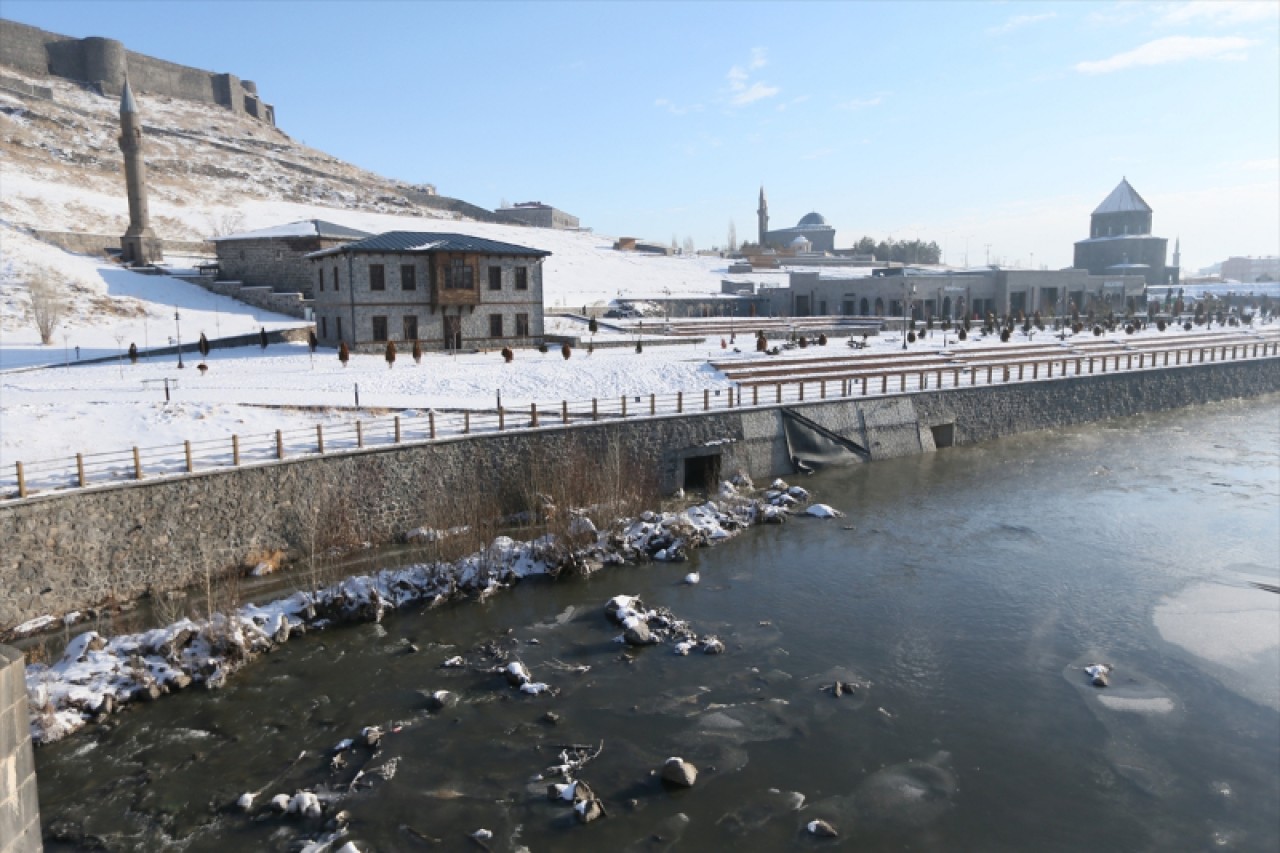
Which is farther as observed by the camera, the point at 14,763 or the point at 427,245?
the point at 427,245

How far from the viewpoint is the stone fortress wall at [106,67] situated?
85.9 metres

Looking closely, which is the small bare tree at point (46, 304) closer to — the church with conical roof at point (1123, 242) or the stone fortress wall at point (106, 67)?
the stone fortress wall at point (106, 67)

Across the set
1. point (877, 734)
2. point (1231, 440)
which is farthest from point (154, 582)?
point (1231, 440)

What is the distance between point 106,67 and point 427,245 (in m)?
74.8

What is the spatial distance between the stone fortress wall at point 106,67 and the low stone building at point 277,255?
45.9 meters

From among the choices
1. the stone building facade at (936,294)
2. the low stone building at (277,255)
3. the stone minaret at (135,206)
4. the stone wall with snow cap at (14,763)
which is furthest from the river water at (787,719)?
the stone building facade at (936,294)

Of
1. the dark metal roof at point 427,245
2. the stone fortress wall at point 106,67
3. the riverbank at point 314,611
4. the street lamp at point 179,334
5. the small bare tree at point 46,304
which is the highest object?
the stone fortress wall at point 106,67

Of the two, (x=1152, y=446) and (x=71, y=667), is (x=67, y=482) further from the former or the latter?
(x=1152, y=446)

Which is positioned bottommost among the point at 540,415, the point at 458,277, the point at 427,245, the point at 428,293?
the point at 540,415

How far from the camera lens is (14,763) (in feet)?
17.8

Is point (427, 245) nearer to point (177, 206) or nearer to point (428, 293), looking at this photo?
point (428, 293)

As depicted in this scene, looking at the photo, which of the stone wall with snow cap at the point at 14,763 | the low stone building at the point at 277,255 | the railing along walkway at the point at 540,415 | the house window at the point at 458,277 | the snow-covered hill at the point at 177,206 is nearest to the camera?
the stone wall with snow cap at the point at 14,763

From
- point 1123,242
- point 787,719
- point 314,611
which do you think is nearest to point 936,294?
point 1123,242

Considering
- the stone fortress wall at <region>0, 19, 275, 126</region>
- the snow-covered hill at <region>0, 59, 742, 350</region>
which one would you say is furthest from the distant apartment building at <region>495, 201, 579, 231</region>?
A: the stone fortress wall at <region>0, 19, 275, 126</region>
